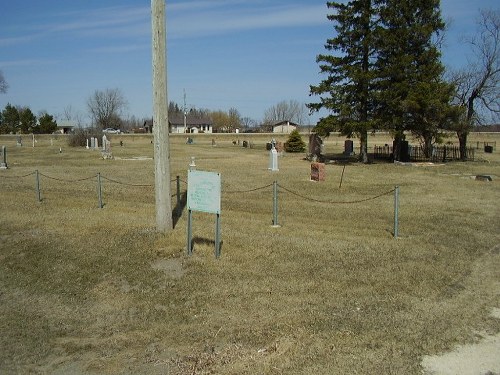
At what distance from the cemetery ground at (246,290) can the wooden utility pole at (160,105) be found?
0.94 metres

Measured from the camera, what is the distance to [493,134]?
91.3m

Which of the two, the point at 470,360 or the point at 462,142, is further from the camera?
the point at 462,142

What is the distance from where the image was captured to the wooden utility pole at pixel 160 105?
9.59 m

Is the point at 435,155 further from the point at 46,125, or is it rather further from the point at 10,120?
the point at 10,120

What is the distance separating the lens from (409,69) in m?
30.8

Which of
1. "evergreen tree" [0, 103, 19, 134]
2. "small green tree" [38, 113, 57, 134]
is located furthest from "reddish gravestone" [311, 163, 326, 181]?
"evergreen tree" [0, 103, 19, 134]

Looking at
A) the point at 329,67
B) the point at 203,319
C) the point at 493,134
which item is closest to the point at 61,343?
the point at 203,319

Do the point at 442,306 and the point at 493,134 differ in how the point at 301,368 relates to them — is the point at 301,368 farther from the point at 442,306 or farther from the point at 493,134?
the point at 493,134

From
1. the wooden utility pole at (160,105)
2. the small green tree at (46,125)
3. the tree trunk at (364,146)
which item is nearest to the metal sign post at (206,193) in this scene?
the wooden utility pole at (160,105)

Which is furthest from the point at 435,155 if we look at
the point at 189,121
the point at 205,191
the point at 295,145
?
the point at 189,121

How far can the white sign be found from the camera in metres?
8.15

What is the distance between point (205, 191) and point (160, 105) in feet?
8.10

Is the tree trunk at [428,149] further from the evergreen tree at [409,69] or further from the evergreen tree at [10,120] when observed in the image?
the evergreen tree at [10,120]

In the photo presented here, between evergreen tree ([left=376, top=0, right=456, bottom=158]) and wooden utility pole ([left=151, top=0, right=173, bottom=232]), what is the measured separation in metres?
22.4
